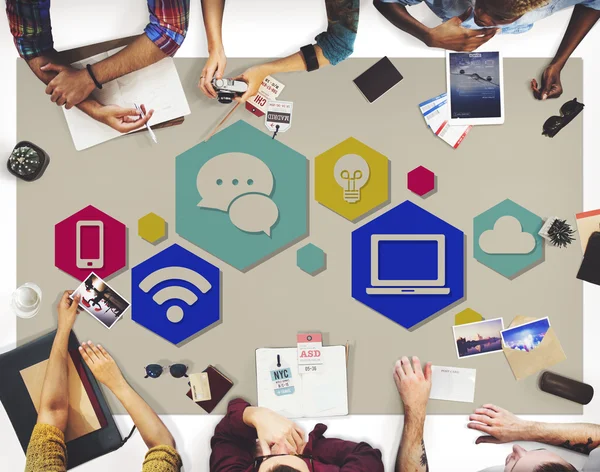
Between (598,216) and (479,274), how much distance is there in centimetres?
53

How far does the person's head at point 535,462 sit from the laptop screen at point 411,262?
782 millimetres

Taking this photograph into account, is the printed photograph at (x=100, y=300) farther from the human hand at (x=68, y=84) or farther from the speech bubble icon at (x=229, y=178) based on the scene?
the human hand at (x=68, y=84)

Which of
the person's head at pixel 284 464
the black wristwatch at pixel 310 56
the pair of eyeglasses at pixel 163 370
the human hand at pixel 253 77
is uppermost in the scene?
the black wristwatch at pixel 310 56

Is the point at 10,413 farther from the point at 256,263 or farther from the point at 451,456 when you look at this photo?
the point at 451,456

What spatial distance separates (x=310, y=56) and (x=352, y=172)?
0.49 m

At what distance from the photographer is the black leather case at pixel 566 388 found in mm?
1886

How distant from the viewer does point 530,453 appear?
1.87 metres

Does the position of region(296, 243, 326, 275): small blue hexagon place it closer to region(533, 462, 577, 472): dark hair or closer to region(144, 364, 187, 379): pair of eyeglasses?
region(144, 364, 187, 379): pair of eyeglasses

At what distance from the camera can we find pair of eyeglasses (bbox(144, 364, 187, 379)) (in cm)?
189

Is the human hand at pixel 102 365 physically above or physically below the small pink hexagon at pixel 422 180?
A: below

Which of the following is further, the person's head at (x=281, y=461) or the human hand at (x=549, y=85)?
the human hand at (x=549, y=85)

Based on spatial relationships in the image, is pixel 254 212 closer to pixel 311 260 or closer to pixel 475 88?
pixel 311 260

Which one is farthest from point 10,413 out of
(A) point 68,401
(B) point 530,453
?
(B) point 530,453

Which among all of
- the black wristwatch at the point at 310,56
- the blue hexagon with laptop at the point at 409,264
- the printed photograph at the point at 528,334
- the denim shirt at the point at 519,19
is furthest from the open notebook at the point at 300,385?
the denim shirt at the point at 519,19
